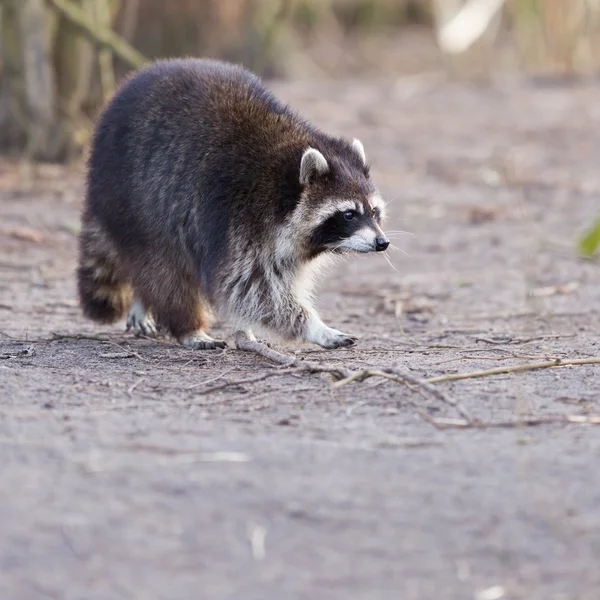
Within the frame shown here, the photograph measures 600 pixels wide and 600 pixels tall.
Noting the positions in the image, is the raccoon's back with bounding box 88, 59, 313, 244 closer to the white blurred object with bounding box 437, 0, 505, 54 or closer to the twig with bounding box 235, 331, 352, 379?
the twig with bounding box 235, 331, 352, 379

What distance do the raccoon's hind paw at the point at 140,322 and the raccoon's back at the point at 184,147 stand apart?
60cm

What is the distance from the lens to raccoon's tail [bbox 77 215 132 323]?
6965 mm

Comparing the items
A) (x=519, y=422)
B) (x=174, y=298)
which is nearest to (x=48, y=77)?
(x=174, y=298)

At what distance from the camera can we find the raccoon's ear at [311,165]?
6.38 metres

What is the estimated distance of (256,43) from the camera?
16391mm

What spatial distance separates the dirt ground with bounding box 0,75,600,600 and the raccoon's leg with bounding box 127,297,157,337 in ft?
0.35

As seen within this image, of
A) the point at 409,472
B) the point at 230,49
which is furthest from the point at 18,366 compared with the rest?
the point at 230,49

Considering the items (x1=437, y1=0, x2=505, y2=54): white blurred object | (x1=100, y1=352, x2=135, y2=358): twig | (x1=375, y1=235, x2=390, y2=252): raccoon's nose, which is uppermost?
(x1=437, y1=0, x2=505, y2=54): white blurred object

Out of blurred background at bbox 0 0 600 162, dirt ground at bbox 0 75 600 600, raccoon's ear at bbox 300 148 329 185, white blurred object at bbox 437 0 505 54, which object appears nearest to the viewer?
dirt ground at bbox 0 75 600 600

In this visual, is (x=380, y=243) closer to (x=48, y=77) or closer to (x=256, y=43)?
(x=48, y=77)

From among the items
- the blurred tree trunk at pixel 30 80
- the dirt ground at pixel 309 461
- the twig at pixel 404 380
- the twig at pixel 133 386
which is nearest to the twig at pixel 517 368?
the dirt ground at pixel 309 461

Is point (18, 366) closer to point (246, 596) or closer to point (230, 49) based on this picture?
point (246, 596)

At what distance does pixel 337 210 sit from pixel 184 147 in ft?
2.99

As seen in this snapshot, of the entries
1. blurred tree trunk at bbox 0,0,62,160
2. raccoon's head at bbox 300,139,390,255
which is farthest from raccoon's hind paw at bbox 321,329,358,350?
blurred tree trunk at bbox 0,0,62,160
